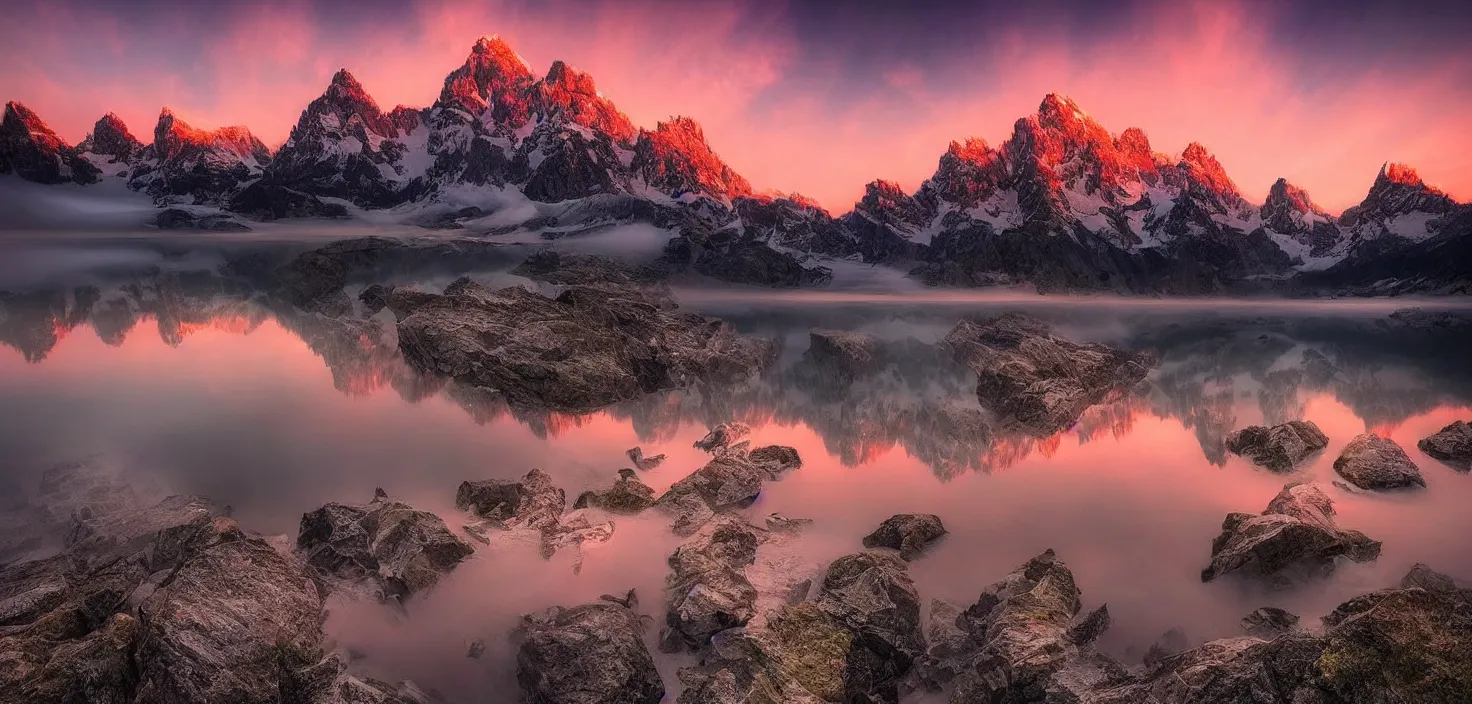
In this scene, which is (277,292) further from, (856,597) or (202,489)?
(856,597)

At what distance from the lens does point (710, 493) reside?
18672 millimetres

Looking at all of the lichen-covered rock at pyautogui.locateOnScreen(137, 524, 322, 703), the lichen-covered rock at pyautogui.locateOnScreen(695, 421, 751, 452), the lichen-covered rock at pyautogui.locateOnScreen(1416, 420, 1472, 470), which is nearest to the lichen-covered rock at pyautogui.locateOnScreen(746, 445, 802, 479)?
the lichen-covered rock at pyautogui.locateOnScreen(695, 421, 751, 452)

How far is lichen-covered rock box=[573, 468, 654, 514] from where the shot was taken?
58.4ft

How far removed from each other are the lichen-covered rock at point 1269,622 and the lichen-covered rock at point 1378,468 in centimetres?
1046

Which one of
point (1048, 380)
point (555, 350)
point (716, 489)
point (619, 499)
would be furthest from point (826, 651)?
point (1048, 380)

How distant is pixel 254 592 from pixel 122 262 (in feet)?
477

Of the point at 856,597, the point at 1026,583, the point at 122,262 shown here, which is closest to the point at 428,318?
the point at 856,597

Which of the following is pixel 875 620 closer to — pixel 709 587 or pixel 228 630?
pixel 709 587

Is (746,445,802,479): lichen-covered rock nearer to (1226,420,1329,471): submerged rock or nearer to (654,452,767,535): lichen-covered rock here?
(654,452,767,535): lichen-covered rock

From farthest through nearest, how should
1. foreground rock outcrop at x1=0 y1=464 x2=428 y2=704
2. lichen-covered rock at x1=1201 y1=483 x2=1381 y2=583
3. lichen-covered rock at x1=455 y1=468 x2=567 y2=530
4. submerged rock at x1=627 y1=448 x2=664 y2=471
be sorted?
1. submerged rock at x1=627 y1=448 x2=664 y2=471
2. lichen-covered rock at x1=455 y1=468 x2=567 y2=530
3. lichen-covered rock at x1=1201 y1=483 x2=1381 y2=583
4. foreground rock outcrop at x1=0 y1=464 x2=428 y2=704

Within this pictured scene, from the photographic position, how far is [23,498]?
55.5ft

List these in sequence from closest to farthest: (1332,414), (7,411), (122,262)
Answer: (7,411) < (1332,414) < (122,262)

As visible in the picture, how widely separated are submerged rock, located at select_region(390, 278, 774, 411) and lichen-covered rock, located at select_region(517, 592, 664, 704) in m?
17.0

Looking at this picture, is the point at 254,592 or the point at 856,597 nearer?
the point at 254,592
